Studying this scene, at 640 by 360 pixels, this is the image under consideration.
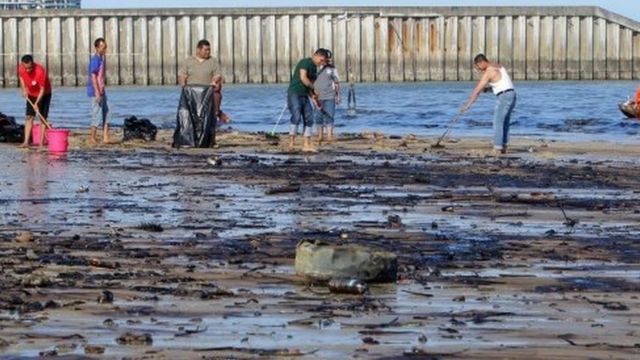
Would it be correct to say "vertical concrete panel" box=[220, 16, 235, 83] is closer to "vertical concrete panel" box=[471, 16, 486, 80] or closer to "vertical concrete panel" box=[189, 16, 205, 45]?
"vertical concrete panel" box=[189, 16, 205, 45]

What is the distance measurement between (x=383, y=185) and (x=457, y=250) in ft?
19.6

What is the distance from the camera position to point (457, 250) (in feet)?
38.0

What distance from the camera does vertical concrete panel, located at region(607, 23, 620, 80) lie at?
76000 millimetres

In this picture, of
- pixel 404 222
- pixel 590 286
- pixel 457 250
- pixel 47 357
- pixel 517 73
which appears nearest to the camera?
pixel 47 357

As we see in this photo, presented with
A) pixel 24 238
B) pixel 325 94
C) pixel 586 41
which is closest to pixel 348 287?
pixel 24 238

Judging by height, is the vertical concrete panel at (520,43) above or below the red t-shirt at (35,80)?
above

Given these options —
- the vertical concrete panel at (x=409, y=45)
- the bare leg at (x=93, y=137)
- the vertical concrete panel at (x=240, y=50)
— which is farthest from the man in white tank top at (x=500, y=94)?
the vertical concrete panel at (x=409, y=45)

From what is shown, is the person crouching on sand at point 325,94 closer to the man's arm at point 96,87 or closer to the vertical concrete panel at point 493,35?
the man's arm at point 96,87

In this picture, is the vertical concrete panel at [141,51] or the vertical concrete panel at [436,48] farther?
the vertical concrete panel at [436,48]

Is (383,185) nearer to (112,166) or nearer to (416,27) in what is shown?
(112,166)

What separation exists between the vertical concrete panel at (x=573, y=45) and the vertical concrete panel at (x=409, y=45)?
6.65 meters

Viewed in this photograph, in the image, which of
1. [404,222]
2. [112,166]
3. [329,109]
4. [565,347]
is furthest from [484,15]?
[565,347]

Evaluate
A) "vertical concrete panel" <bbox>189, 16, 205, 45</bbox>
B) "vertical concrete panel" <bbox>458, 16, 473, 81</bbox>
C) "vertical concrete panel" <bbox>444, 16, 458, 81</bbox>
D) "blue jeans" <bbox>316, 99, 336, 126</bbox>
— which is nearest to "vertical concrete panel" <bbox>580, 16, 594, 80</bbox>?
"vertical concrete panel" <bbox>458, 16, 473, 81</bbox>

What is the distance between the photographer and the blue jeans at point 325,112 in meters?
26.5
